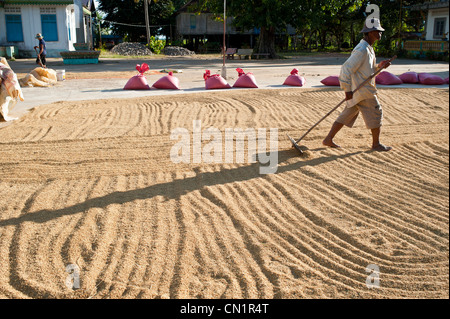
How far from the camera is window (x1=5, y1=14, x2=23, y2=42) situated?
2650 cm

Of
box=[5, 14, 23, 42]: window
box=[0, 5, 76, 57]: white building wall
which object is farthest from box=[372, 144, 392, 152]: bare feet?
box=[5, 14, 23, 42]: window

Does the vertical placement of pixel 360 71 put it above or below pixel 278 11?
below

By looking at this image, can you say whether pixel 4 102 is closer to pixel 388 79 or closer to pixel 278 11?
pixel 388 79

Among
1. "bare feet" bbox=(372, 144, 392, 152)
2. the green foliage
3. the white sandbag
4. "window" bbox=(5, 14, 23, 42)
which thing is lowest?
"bare feet" bbox=(372, 144, 392, 152)

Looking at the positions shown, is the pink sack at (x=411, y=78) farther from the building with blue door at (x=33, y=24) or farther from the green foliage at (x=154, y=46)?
the green foliage at (x=154, y=46)

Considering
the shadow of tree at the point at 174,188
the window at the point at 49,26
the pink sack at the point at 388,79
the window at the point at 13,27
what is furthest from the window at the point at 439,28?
the window at the point at 13,27

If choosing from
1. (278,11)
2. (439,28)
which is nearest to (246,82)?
(278,11)

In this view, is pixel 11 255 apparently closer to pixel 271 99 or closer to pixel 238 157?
pixel 238 157

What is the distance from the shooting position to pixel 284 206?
4.39 m

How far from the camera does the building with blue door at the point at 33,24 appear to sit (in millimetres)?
26281

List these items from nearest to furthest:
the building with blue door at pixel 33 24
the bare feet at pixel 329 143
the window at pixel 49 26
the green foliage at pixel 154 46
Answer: the bare feet at pixel 329 143 < the building with blue door at pixel 33 24 < the window at pixel 49 26 < the green foliage at pixel 154 46

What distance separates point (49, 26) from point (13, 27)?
2100 millimetres

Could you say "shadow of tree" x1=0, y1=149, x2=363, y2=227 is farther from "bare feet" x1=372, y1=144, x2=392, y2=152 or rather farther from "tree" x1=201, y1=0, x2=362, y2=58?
"tree" x1=201, y1=0, x2=362, y2=58

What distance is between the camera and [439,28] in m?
27.5
